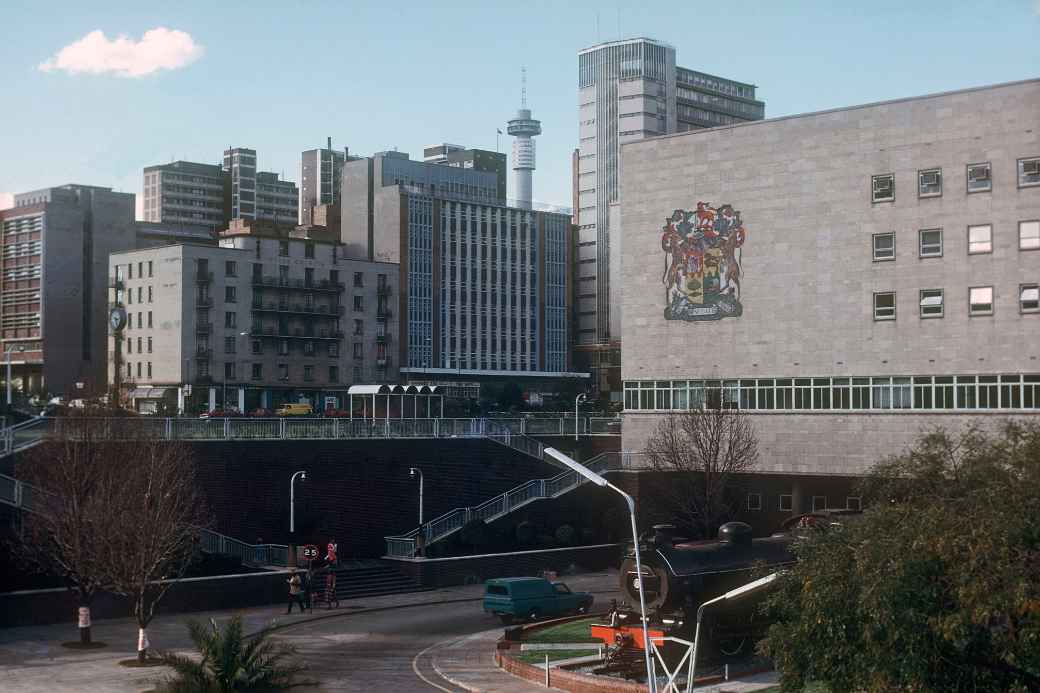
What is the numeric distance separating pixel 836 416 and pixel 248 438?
28558mm

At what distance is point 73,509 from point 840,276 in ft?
126

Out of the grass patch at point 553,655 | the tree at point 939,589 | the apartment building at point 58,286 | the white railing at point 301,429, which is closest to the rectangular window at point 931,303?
the white railing at point 301,429

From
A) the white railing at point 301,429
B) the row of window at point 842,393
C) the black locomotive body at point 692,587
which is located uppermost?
the row of window at point 842,393

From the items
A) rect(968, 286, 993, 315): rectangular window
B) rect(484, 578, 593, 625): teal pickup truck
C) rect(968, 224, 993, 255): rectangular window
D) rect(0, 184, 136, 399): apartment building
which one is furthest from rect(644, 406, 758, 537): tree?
rect(0, 184, 136, 399): apartment building

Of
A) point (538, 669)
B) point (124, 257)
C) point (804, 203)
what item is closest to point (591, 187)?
point (124, 257)

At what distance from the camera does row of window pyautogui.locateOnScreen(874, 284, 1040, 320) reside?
58.5 metres

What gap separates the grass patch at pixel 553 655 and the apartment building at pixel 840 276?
80.1 feet

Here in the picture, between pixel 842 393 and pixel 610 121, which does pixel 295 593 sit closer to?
pixel 842 393

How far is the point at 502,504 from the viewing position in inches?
2598

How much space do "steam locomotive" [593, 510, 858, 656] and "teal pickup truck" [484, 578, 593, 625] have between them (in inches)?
411

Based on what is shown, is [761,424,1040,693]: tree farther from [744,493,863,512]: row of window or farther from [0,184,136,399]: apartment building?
[0,184,136,399]: apartment building

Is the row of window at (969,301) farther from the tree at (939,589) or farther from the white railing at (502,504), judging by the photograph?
the tree at (939,589)

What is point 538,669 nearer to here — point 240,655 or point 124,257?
point 240,655

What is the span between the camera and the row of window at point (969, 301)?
192ft
